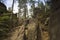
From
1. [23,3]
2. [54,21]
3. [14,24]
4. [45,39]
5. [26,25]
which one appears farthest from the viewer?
[23,3]

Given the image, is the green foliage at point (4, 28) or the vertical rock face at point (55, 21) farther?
the green foliage at point (4, 28)

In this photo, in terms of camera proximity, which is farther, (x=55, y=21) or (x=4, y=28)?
(x=4, y=28)

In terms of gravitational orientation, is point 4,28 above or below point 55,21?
below

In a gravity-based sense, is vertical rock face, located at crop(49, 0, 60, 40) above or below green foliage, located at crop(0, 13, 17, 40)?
above

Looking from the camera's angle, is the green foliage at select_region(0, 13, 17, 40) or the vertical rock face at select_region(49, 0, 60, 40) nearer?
the vertical rock face at select_region(49, 0, 60, 40)

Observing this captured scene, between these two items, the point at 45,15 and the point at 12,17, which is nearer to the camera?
the point at 45,15

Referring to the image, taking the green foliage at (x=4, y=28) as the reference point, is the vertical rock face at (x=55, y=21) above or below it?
above

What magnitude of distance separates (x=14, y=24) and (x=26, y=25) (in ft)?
7.24

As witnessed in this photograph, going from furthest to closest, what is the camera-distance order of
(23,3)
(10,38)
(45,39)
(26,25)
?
1. (23,3)
2. (26,25)
3. (10,38)
4. (45,39)

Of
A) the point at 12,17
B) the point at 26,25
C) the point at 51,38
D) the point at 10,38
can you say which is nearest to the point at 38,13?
the point at 26,25

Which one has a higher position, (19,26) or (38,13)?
(38,13)

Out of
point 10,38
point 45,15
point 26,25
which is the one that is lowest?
point 10,38

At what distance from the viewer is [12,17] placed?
71.5 feet

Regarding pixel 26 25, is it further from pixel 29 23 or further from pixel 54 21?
pixel 54 21
